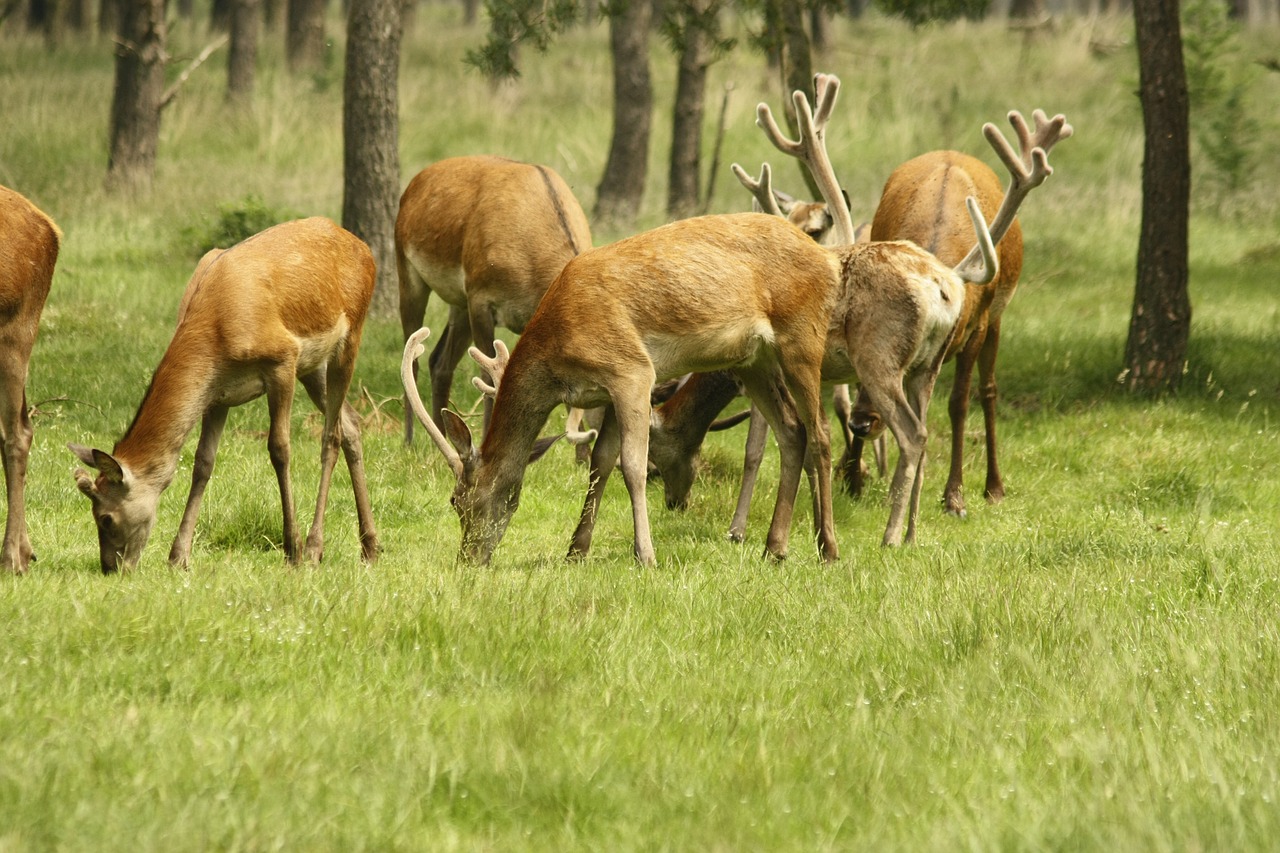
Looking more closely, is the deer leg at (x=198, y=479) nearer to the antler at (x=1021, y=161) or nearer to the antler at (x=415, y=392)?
the antler at (x=415, y=392)

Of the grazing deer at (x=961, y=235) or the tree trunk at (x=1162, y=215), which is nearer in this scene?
the grazing deer at (x=961, y=235)

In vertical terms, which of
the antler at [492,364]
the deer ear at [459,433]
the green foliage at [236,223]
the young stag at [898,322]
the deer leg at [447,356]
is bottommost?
the green foliage at [236,223]

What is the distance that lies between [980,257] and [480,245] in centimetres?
322

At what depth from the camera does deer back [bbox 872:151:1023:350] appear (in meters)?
8.92

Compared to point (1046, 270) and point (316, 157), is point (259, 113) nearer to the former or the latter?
point (316, 157)

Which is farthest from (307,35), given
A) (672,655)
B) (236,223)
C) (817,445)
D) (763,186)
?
(672,655)

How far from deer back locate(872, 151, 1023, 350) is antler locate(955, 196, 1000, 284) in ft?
1.69

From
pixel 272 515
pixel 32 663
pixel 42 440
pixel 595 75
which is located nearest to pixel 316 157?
pixel 595 75

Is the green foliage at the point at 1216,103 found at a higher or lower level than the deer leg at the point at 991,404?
higher

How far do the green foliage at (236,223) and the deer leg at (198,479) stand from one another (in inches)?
326

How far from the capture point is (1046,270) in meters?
17.2

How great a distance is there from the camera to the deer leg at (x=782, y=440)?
762 cm

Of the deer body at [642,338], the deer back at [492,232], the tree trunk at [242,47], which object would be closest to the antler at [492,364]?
the deer body at [642,338]

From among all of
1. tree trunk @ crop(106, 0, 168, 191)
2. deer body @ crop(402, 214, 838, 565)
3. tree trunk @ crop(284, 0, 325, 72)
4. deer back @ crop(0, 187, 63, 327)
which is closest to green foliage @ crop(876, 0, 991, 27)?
deer body @ crop(402, 214, 838, 565)
